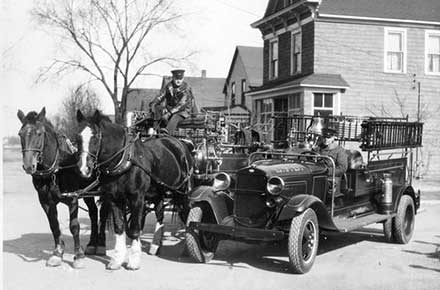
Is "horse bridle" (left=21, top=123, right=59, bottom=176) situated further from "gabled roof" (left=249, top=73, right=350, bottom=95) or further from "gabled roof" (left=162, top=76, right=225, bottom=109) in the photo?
"gabled roof" (left=162, top=76, right=225, bottom=109)

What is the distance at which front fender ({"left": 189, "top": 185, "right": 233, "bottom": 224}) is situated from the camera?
9.05m

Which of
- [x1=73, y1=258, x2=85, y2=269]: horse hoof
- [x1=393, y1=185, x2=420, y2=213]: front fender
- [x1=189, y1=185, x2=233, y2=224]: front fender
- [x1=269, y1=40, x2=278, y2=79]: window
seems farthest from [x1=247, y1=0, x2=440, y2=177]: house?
[x1=73, y1=258, x2=85, y2=269]: horse hoof

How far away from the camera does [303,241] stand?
28.0 ft

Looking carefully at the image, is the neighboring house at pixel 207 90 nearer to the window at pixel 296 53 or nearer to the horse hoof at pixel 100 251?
the window at pixel 296 53

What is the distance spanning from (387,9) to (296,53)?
4.37 m

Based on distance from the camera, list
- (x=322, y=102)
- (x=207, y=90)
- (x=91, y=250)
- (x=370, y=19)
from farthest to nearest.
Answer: (x=207, y=90) < (x=370, y=19) < (x=322, y=102) < (x=91, y=250)

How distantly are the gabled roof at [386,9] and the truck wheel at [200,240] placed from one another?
1775 cm

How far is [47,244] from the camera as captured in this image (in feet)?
34.1

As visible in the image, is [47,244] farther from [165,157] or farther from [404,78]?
[404,78]

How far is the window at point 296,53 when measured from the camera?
27078mm

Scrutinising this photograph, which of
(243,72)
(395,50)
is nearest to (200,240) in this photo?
(395,50)

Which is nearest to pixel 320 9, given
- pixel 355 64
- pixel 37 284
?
pixel 355 64

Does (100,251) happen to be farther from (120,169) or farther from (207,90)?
(207,90)

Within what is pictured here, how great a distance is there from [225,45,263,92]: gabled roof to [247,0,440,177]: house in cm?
2343
